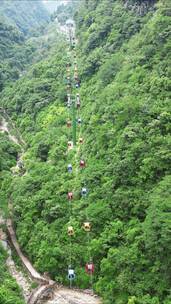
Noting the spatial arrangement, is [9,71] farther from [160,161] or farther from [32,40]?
[160,161]

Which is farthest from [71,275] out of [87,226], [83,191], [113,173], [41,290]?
[113,173]

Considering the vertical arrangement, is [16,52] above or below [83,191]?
above

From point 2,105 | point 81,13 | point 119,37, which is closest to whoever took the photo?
point 119,37

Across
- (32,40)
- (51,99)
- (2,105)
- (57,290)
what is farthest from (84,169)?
(32,40)

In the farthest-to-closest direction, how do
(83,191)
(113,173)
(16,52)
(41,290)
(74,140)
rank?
(16,52)
(74,140)
(83,191)
(113,173)
(41,290)

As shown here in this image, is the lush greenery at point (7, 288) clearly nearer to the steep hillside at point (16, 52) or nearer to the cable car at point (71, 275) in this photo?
the cable car at point (71, 275)

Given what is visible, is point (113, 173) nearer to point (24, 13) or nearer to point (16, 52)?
point (16, 52)
